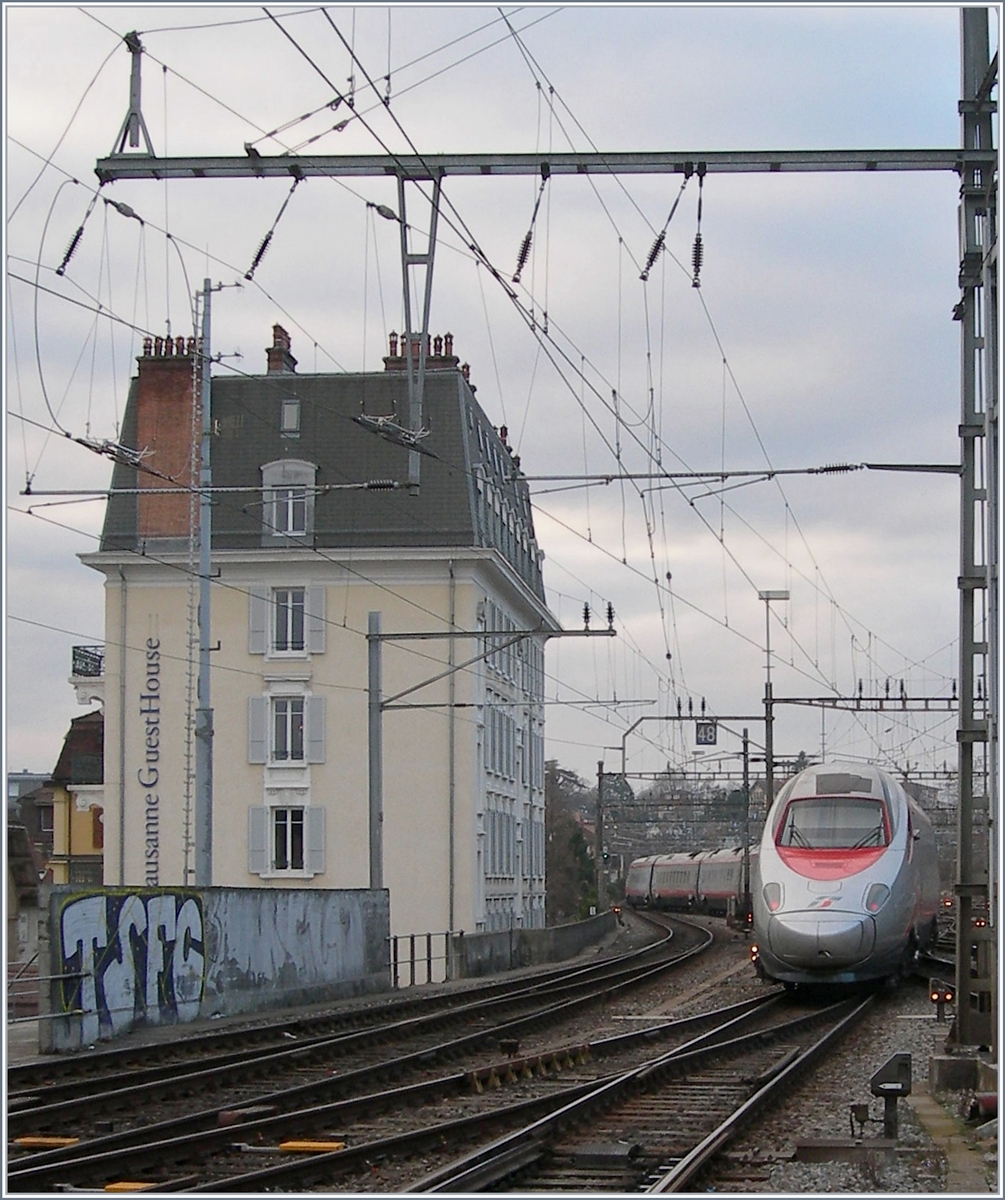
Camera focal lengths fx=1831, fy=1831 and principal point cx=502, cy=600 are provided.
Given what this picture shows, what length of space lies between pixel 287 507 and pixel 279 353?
5.24 meters

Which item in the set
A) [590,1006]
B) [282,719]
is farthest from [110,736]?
[590,1006]

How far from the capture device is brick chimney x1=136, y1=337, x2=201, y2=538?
48625mm

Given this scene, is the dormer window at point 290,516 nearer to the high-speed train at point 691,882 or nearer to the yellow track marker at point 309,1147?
the high-speed train at point 691,882

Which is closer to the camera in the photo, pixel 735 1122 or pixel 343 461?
pixel 735 1122

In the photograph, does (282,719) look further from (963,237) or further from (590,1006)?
(963,237)

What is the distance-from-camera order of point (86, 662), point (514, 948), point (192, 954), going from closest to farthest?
point (192, 954)
point (514, 948)
point (86, 662)

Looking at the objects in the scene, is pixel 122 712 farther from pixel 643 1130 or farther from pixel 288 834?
pixel 643 1130

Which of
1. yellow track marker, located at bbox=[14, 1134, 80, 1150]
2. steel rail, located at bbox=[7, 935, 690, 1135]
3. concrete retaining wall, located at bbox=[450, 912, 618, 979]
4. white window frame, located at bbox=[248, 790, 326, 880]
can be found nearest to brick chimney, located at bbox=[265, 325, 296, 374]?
white window frame, located at bbox=[248, 790, 326, 880]

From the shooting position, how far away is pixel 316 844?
47812mm

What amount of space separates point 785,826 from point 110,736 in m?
27.9

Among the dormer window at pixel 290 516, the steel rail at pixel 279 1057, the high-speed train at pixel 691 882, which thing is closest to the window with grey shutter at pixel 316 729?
the dormer window at pixel 290 516

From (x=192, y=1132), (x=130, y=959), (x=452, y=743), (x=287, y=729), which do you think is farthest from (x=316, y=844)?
(x=192, y=1132)

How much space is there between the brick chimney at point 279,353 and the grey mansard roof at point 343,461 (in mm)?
1023

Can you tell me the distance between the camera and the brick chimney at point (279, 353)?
173ft
